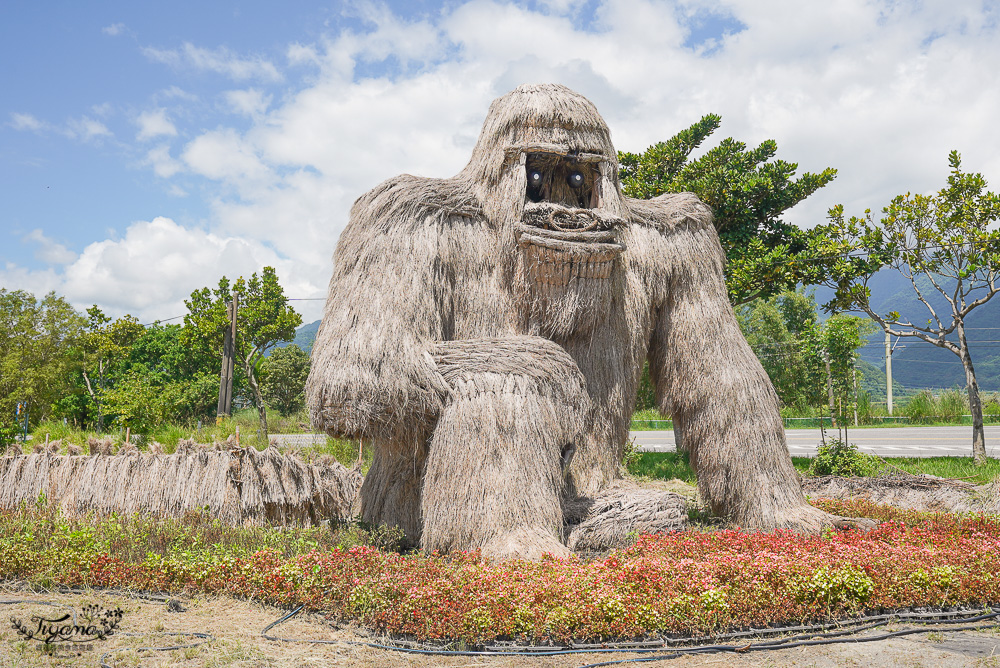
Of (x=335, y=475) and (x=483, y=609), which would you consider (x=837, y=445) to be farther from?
(x=483, y=609)

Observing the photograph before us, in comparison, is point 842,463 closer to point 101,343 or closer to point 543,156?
point 543,156

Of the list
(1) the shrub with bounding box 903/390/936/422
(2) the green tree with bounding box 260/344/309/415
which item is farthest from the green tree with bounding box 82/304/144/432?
(1) the shrub with bounding box 903/390/936/422

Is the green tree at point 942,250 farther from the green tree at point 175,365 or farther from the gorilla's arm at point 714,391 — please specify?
the green tree at point 175,365

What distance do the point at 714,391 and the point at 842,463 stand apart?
4.62m

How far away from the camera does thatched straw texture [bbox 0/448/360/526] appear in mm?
5246

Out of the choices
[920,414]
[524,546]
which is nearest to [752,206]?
[524,546]

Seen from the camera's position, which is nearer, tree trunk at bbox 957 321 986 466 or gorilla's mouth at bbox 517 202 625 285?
gorilla's mouth at bbox 517 202 625 285

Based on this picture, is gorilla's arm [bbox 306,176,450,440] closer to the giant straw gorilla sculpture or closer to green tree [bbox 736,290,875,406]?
the giant straw gorilla sculpture

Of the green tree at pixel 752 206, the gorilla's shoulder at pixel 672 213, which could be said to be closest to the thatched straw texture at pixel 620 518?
the gorilla's shoulder at pixel 672 213

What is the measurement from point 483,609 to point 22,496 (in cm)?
475

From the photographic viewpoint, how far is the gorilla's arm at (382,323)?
3783 mm

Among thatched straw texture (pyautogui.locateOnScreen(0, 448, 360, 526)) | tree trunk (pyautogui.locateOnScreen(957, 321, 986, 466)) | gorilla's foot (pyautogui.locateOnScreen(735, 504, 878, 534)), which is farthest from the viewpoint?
tree trunk (pyautogui.locateOnScreen(957, 321, 986, 466))

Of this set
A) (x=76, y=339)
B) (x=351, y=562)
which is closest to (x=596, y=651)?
(x=351, y=562)

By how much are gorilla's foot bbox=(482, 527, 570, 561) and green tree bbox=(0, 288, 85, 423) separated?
14.6 metres
